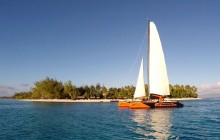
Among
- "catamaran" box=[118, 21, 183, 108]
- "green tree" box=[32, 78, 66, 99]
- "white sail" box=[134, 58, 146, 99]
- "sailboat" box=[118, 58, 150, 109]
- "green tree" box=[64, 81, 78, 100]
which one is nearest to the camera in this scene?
"sailboat" box=[118, 58, 150, 109]

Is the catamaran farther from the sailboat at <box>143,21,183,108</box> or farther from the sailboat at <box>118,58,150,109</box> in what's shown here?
the sailboat at <box>118,58,150,109</box>

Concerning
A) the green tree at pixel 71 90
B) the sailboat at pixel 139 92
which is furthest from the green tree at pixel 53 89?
the sailboat at pixel 139 92

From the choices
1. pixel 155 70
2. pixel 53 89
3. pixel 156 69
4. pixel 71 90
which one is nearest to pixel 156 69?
pixel 156 69

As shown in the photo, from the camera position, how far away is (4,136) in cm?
3053

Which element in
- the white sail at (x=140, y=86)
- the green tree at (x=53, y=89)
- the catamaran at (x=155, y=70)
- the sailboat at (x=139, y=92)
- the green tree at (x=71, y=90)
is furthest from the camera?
the green tree at (x=53, y=89)

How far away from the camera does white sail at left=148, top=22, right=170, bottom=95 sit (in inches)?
2943

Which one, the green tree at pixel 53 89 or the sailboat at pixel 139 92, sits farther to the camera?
the green tree at pixel 53 89

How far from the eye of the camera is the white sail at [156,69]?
7475 cm

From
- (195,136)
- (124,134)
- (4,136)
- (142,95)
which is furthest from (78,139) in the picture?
(142,95)

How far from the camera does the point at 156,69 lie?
75.2 meters

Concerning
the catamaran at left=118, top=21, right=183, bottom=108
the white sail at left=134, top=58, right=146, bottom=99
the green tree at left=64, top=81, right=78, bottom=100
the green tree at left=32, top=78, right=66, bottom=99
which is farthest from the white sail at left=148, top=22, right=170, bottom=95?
the green tree at left=32, top=78, right=66, bottom=99

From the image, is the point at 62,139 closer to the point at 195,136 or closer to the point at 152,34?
the point at 195,136

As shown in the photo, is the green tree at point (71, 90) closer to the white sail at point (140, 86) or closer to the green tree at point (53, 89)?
the green tree at point (53, 89)

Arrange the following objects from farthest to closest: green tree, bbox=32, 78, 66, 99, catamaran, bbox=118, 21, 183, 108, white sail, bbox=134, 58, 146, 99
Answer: green tree, bbox=32, 78, 66, 99 < white sail, bbox=134, 58, 146, 99 < catamaran, bbox=118, 21, 183, 108
